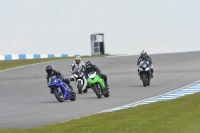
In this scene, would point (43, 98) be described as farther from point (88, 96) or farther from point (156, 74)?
point (156, 74)

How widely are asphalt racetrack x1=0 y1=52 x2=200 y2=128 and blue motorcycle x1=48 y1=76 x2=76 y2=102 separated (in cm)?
29

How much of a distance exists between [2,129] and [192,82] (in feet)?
43.9

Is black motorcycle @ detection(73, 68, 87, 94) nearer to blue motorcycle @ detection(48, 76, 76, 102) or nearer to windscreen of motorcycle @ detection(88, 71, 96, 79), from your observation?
windscreen of motorcycle @ detection(88, 71, 96, 79)

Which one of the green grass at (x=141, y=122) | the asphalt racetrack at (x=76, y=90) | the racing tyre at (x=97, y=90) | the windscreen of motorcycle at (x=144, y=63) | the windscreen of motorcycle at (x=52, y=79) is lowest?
the asphalt racetrack at (x=76, y=90)

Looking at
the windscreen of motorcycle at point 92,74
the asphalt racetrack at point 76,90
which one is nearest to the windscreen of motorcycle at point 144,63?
the asphalt racetrack at point 76,90

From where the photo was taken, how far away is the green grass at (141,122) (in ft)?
36.6

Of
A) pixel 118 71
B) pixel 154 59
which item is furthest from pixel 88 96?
pixel 154 59

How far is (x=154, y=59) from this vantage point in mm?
38000

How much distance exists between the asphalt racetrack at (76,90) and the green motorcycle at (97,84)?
11.9 inches

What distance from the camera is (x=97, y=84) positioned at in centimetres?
2047

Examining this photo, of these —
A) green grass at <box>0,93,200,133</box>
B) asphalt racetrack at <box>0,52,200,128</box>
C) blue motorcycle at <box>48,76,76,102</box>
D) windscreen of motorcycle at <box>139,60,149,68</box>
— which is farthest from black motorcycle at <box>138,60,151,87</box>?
green grass at <box>0,93,200,133</box>

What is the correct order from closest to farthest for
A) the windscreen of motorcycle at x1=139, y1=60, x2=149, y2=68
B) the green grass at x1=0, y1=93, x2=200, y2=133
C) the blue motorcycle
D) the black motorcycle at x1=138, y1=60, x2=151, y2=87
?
the green grass at x1=0, y1=93, x2=200, y2=133, the blue motorcycle, the black motorcycle at x1=138, y1=60, x2=151, y2=87, the windscreen of motorcycle at x1=139, y1=60, x2=149, y2=68

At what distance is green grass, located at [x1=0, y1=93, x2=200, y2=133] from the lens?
1116cm

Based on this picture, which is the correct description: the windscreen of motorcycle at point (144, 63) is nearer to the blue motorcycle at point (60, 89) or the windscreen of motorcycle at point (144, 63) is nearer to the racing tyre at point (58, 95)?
the blue motorcycle at point (60, 89)
